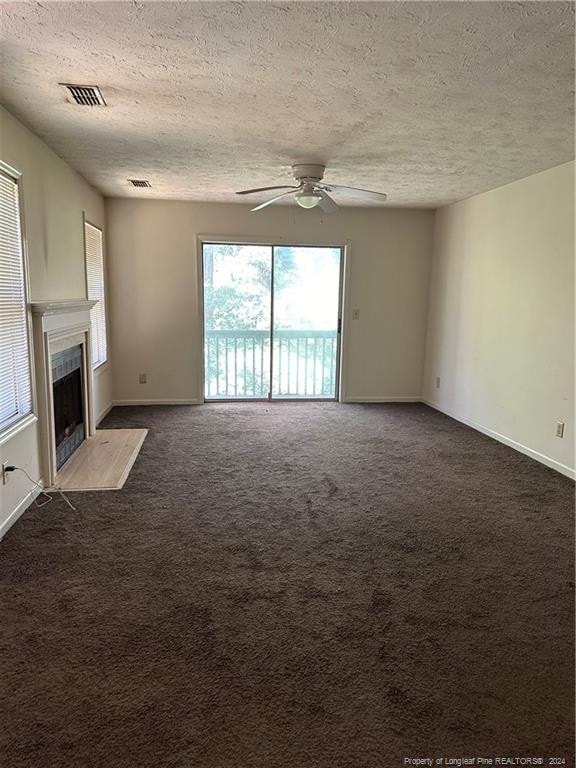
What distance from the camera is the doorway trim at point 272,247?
231 inches

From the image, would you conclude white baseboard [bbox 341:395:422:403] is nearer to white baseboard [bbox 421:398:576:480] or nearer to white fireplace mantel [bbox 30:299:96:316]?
white baseboard [bbox 421:398:576:480]

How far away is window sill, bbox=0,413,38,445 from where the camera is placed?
278 centimetres

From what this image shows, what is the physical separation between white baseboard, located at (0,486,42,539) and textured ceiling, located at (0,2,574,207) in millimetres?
2331

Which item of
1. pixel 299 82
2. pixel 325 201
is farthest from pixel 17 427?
pixel 325 201

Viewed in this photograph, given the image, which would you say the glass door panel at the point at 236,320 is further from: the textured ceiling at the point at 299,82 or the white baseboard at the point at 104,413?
the textured ceiling at the point at 299,82

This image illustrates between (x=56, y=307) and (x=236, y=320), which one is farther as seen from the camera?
(x=236, y=320)

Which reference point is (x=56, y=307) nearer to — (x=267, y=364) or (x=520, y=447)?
(x=267, y=364)

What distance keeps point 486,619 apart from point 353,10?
8.07 feet

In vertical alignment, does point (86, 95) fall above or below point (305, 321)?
above

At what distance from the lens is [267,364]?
6.34 metres

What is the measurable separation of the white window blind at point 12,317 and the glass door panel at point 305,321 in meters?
3.44

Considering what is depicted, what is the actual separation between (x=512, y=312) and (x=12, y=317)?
4016 millimetres

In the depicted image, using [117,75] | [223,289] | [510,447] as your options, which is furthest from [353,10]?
[223,289]

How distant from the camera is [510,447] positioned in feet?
14.8
